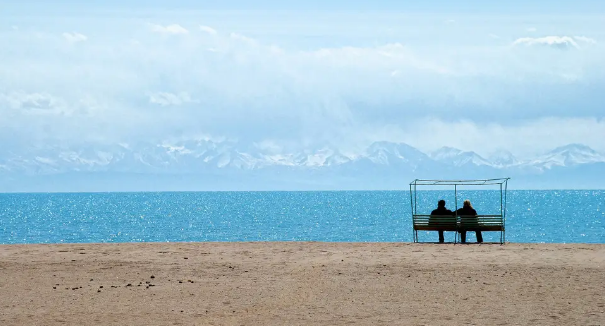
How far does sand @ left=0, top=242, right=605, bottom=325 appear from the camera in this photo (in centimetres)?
1241

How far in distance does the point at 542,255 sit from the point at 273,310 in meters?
9.03

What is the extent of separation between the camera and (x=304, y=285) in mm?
15344

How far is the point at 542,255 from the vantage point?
19.8 m

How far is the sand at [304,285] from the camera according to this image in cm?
1241

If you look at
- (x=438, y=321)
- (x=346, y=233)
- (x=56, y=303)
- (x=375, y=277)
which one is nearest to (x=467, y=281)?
(x=375, y=277)

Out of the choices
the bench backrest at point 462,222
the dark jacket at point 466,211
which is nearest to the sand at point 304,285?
the bench backrest at point 462,222

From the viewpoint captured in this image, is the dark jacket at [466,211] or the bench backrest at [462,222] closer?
the bench backrest at [462,222]

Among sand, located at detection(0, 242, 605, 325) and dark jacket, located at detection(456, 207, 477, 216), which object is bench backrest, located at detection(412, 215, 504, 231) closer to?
dark jacket, located at detection(456, 207, 477, 216)

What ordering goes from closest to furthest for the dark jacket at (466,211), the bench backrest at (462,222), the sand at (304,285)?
1. the sand at (304,285)
2. the bench backrest at (462,222)
3. the dark jacket at (466,211)

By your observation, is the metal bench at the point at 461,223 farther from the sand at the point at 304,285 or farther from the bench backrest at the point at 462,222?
the sand at the point at 304,285

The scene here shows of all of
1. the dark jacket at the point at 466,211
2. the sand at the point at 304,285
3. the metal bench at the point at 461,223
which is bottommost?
the sand at the point at 304,285

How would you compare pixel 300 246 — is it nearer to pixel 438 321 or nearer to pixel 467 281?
pixel 467 281

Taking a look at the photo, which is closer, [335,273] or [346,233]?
[335,273]

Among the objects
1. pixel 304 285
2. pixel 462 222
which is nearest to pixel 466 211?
pixel 462 222
